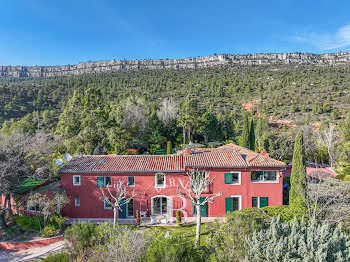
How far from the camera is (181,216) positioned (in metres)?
18.8

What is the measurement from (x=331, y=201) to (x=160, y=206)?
486 inches

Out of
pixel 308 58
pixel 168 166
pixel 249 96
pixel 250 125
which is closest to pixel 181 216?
pixel 168 166

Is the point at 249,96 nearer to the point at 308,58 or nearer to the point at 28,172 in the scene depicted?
the point at 308,58

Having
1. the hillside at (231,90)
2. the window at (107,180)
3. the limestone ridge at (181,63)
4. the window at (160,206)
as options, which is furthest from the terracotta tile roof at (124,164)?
the limestone ridge at (181,63)

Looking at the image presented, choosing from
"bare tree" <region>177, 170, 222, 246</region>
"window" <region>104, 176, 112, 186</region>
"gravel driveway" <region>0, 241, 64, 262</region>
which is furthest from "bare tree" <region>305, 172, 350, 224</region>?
"gravel driveway" <region>0, 241, 64, 262</region>

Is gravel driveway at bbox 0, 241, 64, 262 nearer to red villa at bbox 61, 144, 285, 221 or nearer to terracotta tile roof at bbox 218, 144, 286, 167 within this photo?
red villa at bbox 61, 144, 285, 221

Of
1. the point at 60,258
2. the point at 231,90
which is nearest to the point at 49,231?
the point at 60,258

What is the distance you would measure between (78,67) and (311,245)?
11576cm

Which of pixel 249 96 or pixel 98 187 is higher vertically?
pixel 249 96

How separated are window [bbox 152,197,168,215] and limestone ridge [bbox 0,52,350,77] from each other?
8266 cm

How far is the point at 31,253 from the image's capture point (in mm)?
14383

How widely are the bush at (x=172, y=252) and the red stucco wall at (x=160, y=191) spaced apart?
9146mm

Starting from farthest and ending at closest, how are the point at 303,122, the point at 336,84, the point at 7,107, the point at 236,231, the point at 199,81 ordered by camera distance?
1. the point at 199,81
2. the point at 336,84
3. the point at 7,107
4. the point at 303,122
5. the point at 236,231

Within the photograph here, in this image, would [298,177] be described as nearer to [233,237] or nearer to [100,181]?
[233,237]
